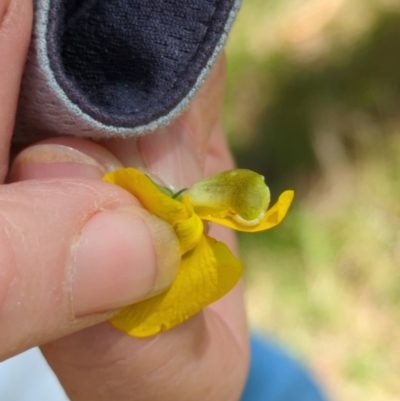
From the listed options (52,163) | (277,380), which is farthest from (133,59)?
(277,380)

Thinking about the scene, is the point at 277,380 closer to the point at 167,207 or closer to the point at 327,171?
the point at 327,171

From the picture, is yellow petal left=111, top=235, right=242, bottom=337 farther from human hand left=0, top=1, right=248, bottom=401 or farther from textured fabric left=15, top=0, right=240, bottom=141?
textured fabric left=15, top=0, right=240, bottom=141

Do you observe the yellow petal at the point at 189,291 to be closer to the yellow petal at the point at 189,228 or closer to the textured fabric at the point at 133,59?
the yellow petal at the point at 189,228

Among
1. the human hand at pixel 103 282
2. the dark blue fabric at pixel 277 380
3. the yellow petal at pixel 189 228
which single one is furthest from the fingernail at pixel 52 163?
the dark blue fabric at pixel 277 380

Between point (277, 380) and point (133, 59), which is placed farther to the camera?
point (277, 380)

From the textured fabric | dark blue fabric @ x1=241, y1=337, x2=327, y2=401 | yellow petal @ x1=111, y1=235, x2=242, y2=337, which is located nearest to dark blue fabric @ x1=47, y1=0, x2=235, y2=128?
the textured fabric

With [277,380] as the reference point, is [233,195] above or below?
above
